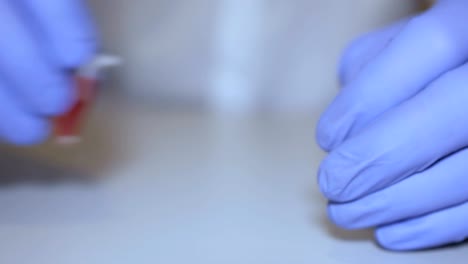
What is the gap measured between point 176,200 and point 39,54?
0.19 metres

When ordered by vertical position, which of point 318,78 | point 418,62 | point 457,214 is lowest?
point 457,214

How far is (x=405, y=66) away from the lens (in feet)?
1.66

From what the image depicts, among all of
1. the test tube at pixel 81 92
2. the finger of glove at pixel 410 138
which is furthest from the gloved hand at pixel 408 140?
the test tube at pixel 81 92

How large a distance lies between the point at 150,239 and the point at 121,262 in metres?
0.04

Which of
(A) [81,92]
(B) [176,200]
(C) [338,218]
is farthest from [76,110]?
(C) [338,218]

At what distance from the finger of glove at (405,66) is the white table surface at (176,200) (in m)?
0.11

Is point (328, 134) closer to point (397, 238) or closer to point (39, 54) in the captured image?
point (397, 238)

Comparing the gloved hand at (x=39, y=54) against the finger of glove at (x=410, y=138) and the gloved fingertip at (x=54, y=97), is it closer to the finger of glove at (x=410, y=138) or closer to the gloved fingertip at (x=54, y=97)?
the gloved fingertip at (x=54, y=97)

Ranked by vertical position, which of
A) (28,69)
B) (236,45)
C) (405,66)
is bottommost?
(405,66)

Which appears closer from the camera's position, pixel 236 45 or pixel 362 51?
pixel 362 51

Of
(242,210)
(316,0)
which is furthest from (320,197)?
(316,0)

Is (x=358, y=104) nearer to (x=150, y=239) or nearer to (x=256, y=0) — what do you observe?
(x=150, y=239)

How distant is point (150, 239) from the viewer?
0.55 m

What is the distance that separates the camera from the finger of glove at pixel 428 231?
52 cm
